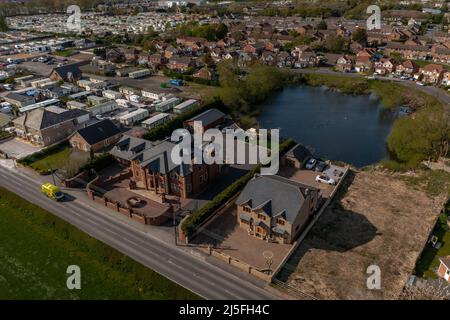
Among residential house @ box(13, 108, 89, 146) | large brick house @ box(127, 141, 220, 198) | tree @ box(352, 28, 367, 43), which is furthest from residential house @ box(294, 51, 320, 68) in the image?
large brick house @ box(127, 141, 220, 198)

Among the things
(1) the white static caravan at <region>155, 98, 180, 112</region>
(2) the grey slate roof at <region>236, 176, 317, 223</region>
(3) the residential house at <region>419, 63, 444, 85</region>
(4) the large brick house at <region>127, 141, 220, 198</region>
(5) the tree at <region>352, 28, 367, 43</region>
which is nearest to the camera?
(2) the grey slate roof at <region>236, 176, 317, 223</region>

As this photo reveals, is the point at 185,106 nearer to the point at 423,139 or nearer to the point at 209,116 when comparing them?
the point at 209,116

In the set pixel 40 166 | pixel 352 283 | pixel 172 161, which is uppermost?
pixel 172 161

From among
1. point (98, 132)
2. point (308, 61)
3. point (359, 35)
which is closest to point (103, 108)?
point (98, 132)

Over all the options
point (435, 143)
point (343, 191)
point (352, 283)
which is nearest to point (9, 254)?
point (352, 283)

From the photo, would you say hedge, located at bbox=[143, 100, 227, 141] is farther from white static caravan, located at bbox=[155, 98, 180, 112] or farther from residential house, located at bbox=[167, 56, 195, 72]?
residential house, located at bbox=[167, 56, 195, 72]

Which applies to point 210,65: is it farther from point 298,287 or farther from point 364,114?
point 298,287

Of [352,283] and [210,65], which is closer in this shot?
[352,283]
